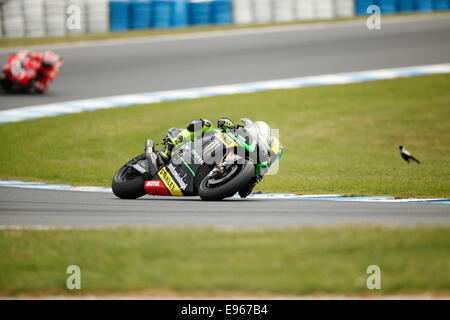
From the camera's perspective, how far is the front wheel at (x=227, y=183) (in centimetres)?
802

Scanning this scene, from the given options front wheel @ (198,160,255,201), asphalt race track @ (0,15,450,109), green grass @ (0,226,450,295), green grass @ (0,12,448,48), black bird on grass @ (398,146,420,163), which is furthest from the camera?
green grass @ (0,12,448,48)

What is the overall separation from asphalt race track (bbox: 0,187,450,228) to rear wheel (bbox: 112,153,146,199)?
12 cm

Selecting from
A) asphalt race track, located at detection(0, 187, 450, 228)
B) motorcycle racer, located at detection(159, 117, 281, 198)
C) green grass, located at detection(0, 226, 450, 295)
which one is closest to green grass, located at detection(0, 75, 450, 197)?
asphalt race track, located at detection(0, 187, 450, 228)

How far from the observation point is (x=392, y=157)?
44.8 ft

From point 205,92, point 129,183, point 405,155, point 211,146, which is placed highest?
point 211,146

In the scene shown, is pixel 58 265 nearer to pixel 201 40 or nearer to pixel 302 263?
pixel 302 263

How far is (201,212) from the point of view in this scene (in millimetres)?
7801

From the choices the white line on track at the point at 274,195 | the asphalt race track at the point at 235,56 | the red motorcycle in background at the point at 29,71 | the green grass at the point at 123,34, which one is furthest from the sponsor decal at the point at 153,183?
the green grass at the point at 123,34

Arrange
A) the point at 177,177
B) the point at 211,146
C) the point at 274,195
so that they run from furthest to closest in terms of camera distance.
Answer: the point at 274,195 < the point at 177,177 < the point at 211,146

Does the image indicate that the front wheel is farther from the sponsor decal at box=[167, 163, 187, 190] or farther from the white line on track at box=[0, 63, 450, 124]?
the white line on track at box=[0, 63, 450, 124]

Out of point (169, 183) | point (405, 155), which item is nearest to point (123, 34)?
point (405, 155)

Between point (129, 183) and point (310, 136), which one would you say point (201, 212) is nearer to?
point (129, 183)

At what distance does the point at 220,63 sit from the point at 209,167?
535 inches

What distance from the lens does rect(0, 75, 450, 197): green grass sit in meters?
11.4
